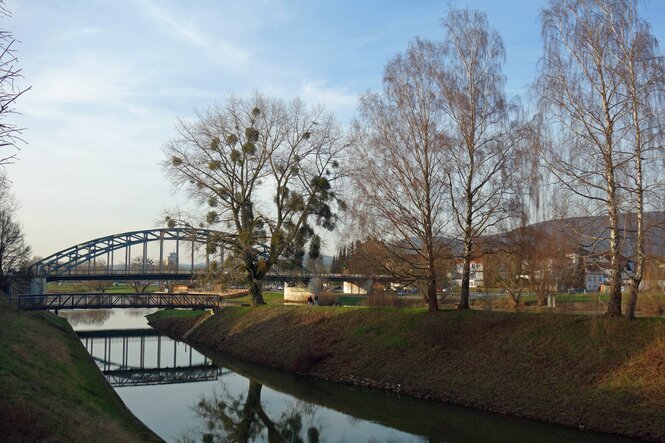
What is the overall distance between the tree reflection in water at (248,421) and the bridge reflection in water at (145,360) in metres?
5.47

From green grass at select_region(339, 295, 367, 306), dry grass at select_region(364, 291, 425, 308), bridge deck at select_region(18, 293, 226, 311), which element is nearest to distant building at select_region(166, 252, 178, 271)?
bridge deck at select_region(18, 293, 226, 311)

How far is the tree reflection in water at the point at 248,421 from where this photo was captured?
17109 millimetres

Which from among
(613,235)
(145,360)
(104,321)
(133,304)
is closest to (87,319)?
(104,321)

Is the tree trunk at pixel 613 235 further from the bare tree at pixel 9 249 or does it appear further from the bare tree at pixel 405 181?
the bare tree at pixel 9 249

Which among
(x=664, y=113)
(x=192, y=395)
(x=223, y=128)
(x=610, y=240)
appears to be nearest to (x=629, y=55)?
(x=664, y=113)

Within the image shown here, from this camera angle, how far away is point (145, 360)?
3372 cm

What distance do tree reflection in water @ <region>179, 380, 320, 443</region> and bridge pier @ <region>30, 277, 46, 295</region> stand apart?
43450mm

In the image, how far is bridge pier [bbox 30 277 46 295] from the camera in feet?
193

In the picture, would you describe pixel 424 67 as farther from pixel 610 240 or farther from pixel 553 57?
pixel 610 240

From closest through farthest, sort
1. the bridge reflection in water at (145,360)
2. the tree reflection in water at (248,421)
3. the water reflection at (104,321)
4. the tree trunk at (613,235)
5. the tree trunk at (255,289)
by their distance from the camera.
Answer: the tree trunk at (613,235), the tree reflection in water at (248,421), the bridge reflection in water at (145,360), the tree trunk at (255,289), the water reflection at (104,321)

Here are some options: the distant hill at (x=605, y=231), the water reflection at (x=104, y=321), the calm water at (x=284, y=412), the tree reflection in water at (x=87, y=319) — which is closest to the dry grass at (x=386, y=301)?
the calm water at (x=284, y=412)

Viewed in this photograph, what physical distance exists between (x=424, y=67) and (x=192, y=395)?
16112mm

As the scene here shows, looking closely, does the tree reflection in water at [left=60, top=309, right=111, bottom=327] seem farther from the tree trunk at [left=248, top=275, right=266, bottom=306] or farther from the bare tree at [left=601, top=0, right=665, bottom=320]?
the bare tree at [left=601, top=0, right=665, bottom=320]

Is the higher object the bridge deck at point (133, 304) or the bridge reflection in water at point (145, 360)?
the bridge deck at point (133, 304)
